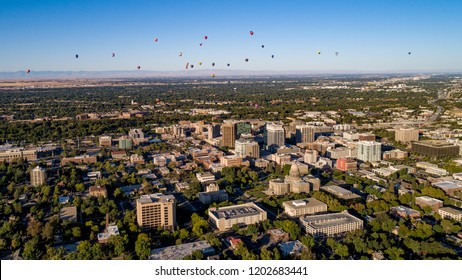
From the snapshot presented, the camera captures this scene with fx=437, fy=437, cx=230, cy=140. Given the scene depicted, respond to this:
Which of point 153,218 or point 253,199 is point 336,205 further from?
point 153,218

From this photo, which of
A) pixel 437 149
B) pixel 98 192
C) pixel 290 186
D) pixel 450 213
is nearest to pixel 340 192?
pixel 290 186

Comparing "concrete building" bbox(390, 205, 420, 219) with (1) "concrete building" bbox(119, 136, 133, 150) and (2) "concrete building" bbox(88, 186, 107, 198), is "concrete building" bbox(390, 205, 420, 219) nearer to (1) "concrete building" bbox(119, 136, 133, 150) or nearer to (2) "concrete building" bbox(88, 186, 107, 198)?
(2) "concrete building" bbox(88, 186, 107, 198)

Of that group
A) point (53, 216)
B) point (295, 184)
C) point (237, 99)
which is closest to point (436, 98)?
point (237, 99)

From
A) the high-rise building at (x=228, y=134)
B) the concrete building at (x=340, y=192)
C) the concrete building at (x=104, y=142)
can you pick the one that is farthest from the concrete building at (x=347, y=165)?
the concrete building at (x=104, y=142)

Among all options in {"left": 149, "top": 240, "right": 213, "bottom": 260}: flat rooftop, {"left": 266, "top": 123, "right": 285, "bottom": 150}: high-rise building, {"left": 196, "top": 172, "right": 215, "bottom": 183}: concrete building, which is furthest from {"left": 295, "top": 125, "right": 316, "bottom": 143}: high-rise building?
{"left": 149, "top": 240, "right": 213, "bottom": 260}: flat rooftop

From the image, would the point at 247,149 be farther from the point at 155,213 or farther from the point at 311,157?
the point at 155,213
